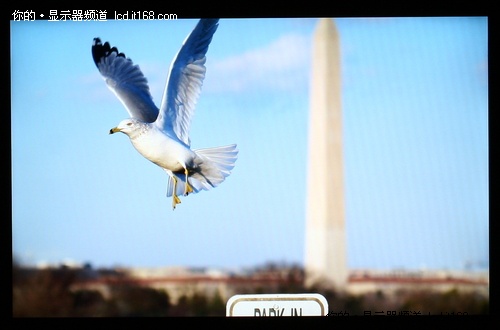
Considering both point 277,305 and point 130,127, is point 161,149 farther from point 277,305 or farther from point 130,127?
point 277,305

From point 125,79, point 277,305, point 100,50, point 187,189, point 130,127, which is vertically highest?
point 100,50

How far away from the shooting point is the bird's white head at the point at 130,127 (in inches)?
106

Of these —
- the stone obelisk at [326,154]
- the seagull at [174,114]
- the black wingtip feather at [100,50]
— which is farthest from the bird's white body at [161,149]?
the stone obelisk at [326,154]

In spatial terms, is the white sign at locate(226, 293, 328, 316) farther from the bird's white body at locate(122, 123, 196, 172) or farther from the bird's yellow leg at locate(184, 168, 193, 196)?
the bird's white body at locate(122, 123, 196, 172)

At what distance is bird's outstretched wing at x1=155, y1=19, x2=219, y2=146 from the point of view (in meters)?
2.71

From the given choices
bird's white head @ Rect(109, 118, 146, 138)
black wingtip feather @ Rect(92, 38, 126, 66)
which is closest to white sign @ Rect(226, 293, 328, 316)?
bird's white head @ Rect(109, 118, 146, 138)

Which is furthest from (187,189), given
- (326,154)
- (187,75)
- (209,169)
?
(326,154)

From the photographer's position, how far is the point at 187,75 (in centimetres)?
271

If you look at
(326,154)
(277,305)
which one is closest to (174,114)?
(326,154)

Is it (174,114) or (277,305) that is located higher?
(174,114)

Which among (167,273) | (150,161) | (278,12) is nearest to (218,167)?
(150,161)

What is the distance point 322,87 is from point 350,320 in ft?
3.31

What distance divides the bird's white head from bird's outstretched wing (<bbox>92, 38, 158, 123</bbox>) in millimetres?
28

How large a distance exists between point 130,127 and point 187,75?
1.09 feet
